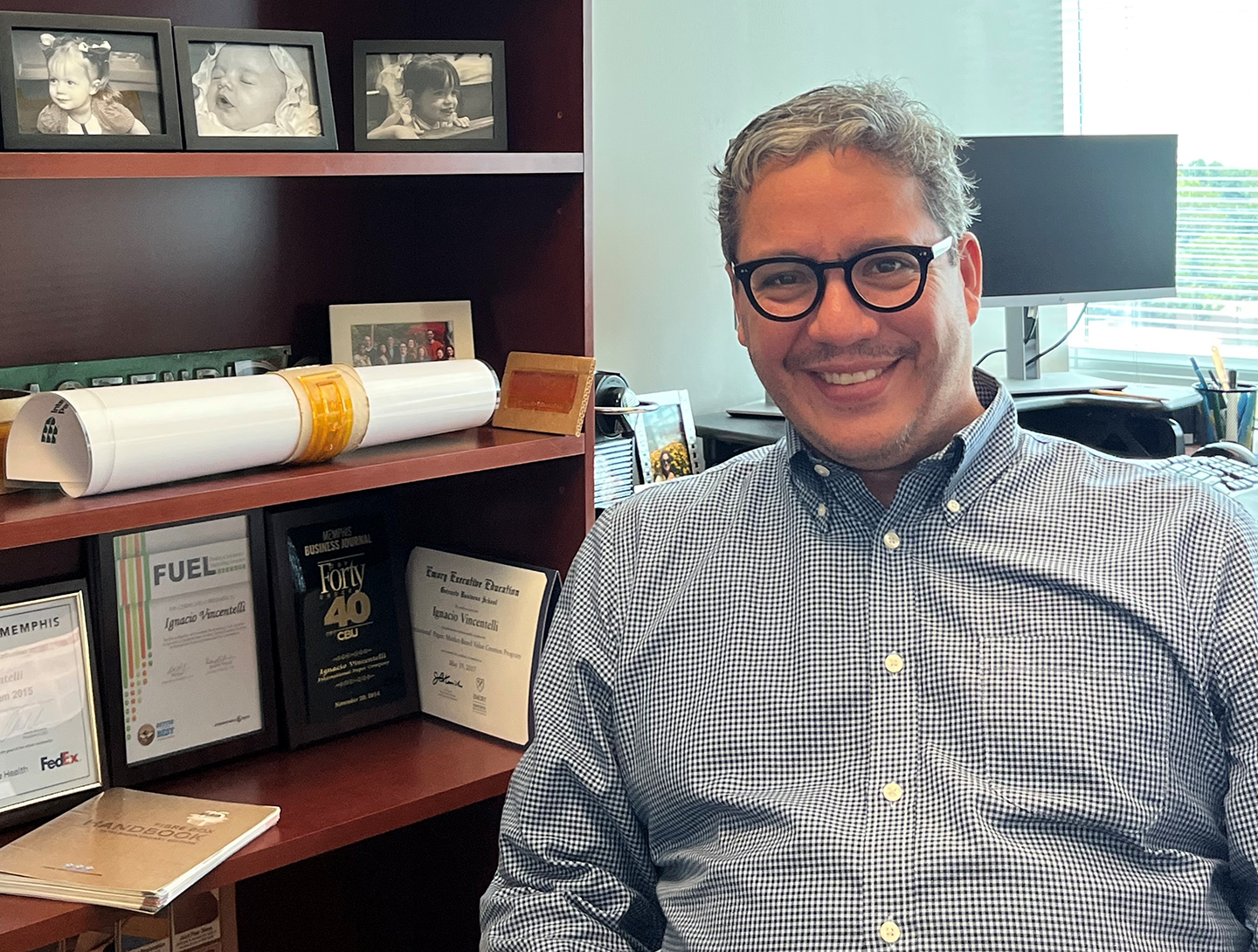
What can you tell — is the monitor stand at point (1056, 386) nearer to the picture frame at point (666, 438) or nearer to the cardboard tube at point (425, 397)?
the picture frame at point (666, 438)

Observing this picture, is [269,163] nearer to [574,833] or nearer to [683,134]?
[574,833]

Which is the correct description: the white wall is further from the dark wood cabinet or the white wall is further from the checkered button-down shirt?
the checkered button-down shirt

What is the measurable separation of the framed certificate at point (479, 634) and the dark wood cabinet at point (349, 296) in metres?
0.03

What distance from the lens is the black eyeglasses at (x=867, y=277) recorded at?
125 centimetres

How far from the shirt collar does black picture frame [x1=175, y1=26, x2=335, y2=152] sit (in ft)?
2.02

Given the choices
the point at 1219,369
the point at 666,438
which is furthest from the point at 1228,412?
the point at 666,438

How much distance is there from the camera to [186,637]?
153 cm

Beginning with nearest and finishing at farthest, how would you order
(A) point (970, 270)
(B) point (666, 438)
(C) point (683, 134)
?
1. (A) point (970, 270)
2. (B) point (666, 438)
3. (C) point (683, 134)

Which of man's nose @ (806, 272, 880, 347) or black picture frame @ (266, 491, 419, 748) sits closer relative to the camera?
man's nose @ (806, 272, 880, 347)

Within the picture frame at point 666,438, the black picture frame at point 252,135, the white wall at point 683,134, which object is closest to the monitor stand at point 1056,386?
the white wall at point 683,134

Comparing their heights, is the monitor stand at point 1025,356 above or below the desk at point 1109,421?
above

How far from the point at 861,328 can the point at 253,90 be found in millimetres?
710

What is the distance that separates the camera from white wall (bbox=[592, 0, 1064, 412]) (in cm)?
229

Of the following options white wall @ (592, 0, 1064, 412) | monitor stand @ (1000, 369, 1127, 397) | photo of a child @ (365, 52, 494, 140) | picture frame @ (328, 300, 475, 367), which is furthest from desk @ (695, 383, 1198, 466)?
photo of a child @ (365, 52, 494, 140)
